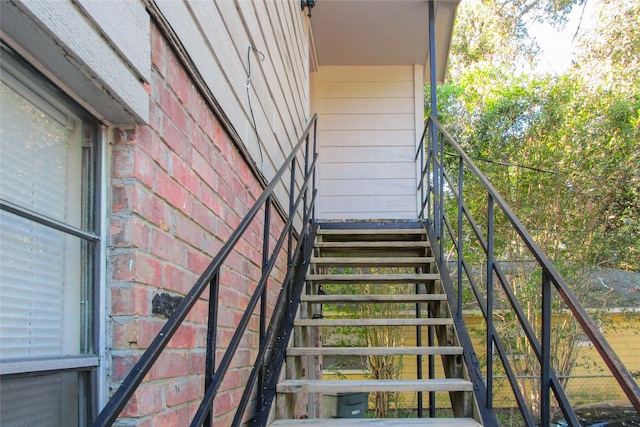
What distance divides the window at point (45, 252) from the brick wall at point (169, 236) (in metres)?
0.06

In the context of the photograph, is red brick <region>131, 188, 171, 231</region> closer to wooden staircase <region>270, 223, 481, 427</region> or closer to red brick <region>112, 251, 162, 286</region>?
red brick <region>112, 251, 162, 286</region>

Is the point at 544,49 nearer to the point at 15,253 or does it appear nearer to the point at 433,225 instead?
the point at 433,225

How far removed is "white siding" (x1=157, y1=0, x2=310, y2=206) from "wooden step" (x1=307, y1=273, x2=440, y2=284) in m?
0.56

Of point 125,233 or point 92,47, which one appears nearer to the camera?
point 92,47

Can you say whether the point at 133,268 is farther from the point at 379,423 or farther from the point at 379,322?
the point at 379,322

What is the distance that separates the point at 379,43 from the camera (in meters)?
5.82

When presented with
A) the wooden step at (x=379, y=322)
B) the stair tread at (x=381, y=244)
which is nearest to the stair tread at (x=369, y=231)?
the stair tread at (x=381, y=244)

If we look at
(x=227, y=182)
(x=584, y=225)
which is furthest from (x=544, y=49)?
(x=227, y=182)

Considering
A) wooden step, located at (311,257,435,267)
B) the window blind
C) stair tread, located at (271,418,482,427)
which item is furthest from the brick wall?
wooden step, located at (311,257,435,267)

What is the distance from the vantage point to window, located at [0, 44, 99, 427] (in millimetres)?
1001

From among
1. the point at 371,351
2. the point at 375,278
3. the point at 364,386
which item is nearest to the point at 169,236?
the point at 364,386

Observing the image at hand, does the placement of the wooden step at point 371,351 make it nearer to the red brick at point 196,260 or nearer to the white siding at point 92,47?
the red brick at point 196,260

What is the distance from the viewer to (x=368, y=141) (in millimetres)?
6242

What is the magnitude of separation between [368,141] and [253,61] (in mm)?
3594
